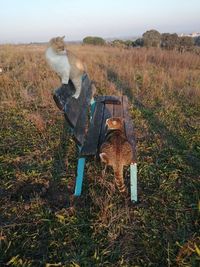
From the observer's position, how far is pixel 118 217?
2486mm

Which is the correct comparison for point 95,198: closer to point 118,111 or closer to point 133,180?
point 133,180

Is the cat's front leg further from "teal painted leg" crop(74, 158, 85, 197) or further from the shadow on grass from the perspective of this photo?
the shadow on grass

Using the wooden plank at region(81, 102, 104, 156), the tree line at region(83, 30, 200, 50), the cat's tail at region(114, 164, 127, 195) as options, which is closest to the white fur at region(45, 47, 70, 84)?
the wooden plank at region(81, 102, 104, 156)

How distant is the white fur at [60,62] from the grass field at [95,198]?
3.54ft

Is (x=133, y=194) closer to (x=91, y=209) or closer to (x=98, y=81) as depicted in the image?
(x=91, y=209)

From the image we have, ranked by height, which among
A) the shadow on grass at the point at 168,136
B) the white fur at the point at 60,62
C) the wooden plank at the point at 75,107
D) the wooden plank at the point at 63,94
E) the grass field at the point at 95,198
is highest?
the white fur at the point at 60,62

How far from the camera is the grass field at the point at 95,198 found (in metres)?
2.23

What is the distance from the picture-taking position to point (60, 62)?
2602 millimetres

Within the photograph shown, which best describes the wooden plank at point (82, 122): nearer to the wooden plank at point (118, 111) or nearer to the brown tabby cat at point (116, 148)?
the brown tabby cat at point (116, 148)

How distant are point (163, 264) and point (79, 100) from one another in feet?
5.21

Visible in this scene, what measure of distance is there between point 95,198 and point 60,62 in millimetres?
1234

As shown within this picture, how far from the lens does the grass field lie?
2229mm

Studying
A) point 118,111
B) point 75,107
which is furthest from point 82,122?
point 118,111

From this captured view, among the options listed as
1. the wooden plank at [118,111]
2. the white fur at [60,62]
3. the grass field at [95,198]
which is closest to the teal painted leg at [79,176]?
the grass field at [95,198]
